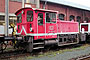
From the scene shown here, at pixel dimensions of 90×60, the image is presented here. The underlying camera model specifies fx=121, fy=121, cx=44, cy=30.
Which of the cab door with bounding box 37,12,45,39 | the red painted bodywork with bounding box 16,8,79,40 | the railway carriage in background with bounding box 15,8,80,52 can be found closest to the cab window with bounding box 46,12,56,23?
the railway carriage in background with bounding box 15,8,80,52

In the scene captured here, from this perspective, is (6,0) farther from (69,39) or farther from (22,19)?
(69,39)

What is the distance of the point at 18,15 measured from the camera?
977 centimetres

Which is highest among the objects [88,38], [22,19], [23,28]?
[22,19]

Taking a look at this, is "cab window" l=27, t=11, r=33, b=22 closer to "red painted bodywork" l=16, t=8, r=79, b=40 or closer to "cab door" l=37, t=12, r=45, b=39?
"red painted bodywork" l=16, t=8, r=79, b=40

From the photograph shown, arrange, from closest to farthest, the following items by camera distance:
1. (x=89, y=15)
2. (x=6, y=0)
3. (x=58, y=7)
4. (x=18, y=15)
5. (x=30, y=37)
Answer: (x=30, y=37)
(x=18, y=15)
(x=6, y=0)
(x=58, y=7)
(x=89, y=15)

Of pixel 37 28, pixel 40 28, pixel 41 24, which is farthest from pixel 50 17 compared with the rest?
pixel 37 28

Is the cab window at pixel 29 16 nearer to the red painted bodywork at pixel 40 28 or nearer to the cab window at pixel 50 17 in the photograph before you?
the red painted bodywork at pixel 40 28

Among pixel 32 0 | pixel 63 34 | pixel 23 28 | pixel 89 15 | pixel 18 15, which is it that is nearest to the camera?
pixel 23 28

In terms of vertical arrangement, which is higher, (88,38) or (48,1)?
(48,1)

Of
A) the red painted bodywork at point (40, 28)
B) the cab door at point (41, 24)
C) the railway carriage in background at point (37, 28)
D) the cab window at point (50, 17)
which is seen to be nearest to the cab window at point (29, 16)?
the railway carriage in background at point (37, 28)

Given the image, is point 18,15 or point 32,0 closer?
point 18,15

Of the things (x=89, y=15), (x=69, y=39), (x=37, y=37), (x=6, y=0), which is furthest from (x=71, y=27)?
(x=89, y=15)

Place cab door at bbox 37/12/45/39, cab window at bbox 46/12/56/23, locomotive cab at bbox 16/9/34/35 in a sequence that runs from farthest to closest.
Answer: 1. cab window at bbox 46/12/56/23
2. cab door at bbox 37/12/45/39
3. locomotive cab at bbox 16/9/34/35

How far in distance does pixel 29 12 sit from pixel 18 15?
1.55 metres
